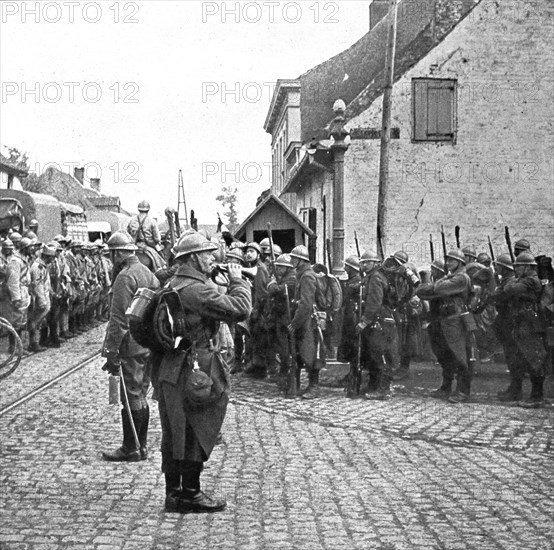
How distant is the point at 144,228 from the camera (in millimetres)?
14789

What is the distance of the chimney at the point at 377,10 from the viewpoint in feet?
116

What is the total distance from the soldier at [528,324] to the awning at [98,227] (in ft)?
95.5

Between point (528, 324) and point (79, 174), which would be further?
point (79, 174)

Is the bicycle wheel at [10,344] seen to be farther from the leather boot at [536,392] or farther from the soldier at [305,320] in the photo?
the leather boot at [536,392]

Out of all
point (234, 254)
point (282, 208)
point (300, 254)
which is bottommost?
point (300, 254)

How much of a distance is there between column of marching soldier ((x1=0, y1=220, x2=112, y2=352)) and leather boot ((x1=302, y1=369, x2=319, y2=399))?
11.1ft

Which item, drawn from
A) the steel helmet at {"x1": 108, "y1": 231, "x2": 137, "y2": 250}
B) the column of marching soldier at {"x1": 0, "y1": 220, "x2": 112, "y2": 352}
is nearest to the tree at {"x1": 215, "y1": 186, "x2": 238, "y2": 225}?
the column of marching soldier at {"x1": 0, "y1": 220, "x2": 112, "y2": 352}

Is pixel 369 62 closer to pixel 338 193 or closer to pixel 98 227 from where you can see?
pixel 98 227

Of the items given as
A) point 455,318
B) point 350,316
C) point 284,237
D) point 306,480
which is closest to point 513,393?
point 455,318

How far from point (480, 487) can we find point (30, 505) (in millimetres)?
3252

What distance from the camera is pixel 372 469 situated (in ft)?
24.9

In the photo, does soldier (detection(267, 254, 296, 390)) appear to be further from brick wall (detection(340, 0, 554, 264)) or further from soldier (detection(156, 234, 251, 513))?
brick wall (detection(340, 0, 554, 264))

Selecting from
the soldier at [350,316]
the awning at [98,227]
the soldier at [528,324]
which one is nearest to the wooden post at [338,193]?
the soldier at [350,316]

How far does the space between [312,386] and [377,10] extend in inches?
1038
